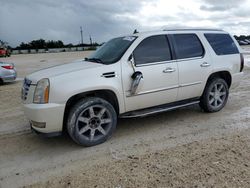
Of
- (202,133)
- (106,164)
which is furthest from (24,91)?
(202,133)

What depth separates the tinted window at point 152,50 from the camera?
3.99 meters

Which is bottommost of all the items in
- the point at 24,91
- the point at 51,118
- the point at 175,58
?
the point at 51,118

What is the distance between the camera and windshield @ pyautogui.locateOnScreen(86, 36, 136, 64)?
3951 millimetres

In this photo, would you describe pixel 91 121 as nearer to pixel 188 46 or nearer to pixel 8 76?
pixel 188 46

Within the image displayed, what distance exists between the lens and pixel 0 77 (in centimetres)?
955

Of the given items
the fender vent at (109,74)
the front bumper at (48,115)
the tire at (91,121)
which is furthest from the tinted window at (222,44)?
the front bumper at (48,115)

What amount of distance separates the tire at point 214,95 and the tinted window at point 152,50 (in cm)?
133

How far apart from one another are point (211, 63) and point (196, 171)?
2683 mm

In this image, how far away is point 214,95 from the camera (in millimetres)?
5027

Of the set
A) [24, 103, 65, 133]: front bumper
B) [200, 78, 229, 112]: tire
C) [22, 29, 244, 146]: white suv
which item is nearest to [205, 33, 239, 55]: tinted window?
[22, 29, 244, 146]: white suv

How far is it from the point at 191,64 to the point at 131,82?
1432 millimetres

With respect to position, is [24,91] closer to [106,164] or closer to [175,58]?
[106,164]

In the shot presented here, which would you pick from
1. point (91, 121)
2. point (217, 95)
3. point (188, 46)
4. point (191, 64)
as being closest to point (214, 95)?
point (217, 95)

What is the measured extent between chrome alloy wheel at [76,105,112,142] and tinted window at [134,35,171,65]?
1077 mm
